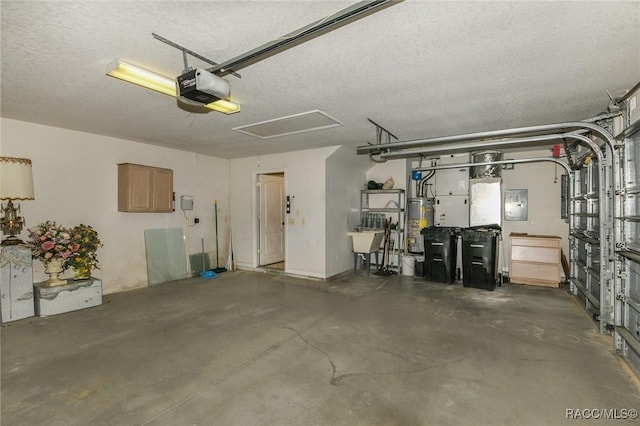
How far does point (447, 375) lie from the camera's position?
2.47 meters

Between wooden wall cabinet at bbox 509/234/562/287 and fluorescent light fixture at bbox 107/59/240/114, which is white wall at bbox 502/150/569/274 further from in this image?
fluorescent light fixture at bbox 107/59/240/114

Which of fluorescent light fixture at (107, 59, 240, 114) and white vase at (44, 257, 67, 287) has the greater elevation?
fluorescent light fixture at (107, 59, 240, 114)

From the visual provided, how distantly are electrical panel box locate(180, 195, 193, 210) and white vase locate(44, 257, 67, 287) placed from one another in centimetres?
219

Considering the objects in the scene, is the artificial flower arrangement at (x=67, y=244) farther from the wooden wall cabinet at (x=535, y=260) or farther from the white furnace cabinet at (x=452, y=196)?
the wooden wall cabinet at (x=535, y=260)

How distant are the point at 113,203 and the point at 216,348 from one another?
→ 347 cm

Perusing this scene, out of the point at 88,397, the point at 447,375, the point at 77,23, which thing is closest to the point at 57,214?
the point at 88,397

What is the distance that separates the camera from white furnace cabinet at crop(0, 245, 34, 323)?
363cm

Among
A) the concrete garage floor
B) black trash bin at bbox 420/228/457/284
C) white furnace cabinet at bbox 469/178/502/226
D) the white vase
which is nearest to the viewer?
the concrete garage floor

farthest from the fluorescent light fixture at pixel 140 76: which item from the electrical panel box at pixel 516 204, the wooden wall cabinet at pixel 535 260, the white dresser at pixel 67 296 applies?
the electrical panel box at pixel 516 204

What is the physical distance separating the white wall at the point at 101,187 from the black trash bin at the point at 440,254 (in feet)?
15.1

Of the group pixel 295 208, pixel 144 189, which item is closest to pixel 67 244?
pixel 144 189

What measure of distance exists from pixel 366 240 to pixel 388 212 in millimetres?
1126

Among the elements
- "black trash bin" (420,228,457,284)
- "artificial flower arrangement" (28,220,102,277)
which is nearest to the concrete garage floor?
"artificial flower arrangement" (28,220,102,277)

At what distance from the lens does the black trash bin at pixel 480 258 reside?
16.6 feet
